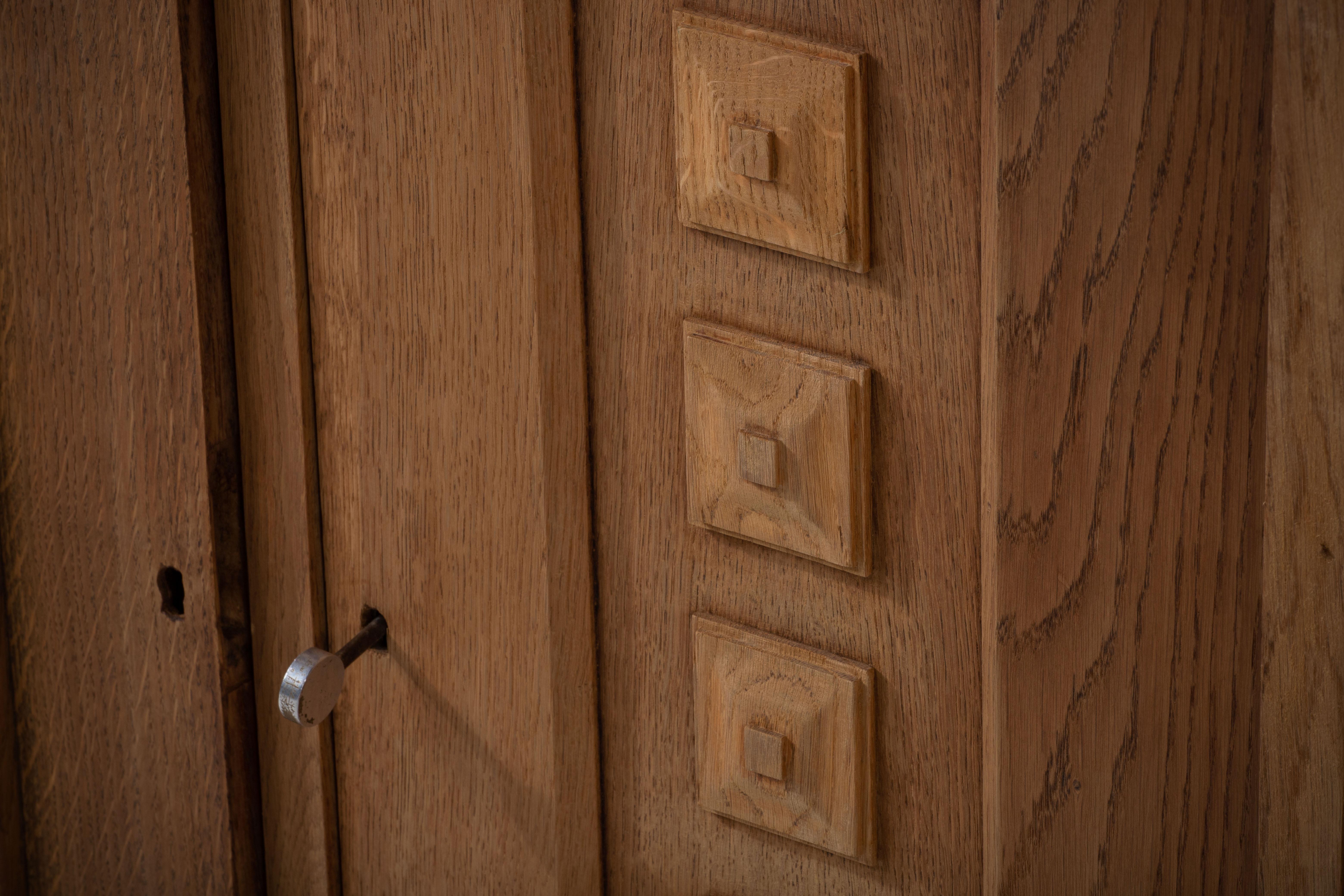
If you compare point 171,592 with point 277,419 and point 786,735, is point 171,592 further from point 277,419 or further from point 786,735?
point 786,735

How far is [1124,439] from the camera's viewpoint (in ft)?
2.37

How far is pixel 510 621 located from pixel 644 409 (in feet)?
0.50

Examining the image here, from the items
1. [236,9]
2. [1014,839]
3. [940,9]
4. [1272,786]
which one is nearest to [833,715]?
[1014,839]

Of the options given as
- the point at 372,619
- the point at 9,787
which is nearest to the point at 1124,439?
the point at 372,619

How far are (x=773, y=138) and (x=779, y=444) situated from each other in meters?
0.15

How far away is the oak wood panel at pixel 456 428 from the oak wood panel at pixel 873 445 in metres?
0.02

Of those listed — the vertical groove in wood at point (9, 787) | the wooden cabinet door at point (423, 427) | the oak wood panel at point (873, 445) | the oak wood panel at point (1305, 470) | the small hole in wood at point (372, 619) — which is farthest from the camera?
the vertical groove in wood at point (9, 787)

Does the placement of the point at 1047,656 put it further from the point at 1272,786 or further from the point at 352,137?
the point at 352,137

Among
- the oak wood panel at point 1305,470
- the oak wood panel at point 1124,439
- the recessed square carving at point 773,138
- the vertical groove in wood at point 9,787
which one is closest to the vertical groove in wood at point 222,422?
the vertical groove in wood at point 9,787

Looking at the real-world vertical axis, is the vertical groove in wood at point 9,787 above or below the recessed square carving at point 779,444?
below

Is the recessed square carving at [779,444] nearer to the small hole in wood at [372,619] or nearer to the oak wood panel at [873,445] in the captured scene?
the oak wood panel at [873,445]

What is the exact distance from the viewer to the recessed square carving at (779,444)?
0.81 metres

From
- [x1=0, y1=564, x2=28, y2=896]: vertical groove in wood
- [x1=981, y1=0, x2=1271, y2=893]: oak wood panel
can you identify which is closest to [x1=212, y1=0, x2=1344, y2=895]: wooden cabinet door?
[x1=981, y1=0, x2=1271, y2=893]: oak wood panel

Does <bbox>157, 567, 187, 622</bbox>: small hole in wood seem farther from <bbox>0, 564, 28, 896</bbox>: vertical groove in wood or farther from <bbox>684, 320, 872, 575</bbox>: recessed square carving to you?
<bbox>684, 320, 872, 575</bbox>: recessed square carving
